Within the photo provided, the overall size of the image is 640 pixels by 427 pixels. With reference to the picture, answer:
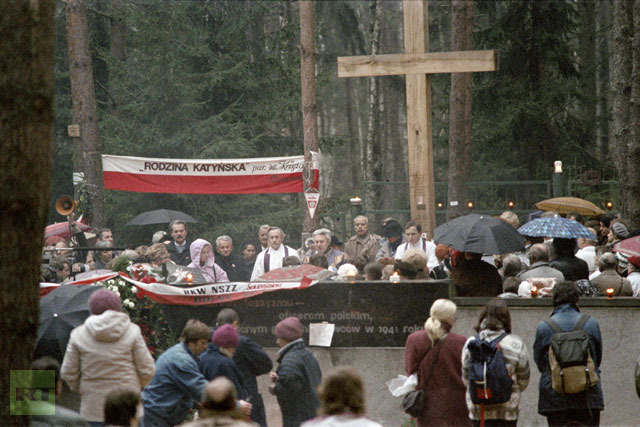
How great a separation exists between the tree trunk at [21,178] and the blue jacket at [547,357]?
4.54 meters

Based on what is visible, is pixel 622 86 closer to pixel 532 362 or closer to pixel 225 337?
pixel 532 362

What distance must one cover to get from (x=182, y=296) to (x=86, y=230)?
31.1 feet

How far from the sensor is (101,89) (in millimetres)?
30391

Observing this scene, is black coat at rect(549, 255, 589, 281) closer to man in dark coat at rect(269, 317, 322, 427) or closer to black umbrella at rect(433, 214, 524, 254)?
black umbrella at rect(433, 214, 524, 254)

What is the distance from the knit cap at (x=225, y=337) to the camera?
8.12 m

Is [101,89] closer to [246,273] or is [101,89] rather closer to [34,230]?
[246,273]

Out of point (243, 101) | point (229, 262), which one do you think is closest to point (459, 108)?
point (229, 262)

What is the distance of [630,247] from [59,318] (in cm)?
638

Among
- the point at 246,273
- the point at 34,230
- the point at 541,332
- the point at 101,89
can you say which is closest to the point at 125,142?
the point at 101,89

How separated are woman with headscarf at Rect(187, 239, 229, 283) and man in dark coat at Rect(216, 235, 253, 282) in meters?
0.89

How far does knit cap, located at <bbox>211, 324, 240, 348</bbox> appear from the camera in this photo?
8117 mm

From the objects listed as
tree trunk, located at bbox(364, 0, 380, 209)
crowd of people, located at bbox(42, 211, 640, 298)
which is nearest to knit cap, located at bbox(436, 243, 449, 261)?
crowd of people, located at bbox(42, 211, 640, 298)

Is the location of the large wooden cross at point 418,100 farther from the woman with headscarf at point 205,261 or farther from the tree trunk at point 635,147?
the woman with headscarf at point 205,261

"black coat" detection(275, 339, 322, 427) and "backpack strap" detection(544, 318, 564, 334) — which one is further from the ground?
"backpack strap" detection(544, 318, 564, 334)
